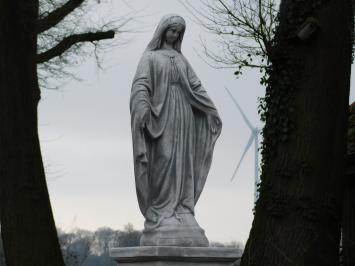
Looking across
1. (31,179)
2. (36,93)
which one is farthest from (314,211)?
(36,93)

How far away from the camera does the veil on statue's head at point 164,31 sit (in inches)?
469

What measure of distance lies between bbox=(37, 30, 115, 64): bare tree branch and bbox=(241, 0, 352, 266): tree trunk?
7322 mm

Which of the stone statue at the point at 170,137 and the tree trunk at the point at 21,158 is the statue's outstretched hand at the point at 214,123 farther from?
the tree trunk at the point at 21,158

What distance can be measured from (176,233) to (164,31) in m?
2.12

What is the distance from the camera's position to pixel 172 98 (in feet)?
39.2

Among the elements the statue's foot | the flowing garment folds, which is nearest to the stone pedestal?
the statue's foot

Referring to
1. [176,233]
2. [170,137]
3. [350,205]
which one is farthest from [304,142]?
[350,205]

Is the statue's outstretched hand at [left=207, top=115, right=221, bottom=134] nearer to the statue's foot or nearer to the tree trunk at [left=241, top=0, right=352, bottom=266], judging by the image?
the statue's foot

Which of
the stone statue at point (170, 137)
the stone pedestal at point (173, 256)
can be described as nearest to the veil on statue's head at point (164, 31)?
the stone statue at point (170, 137)

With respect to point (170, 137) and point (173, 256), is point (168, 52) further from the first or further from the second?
point (173, 256)

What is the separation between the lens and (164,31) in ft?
39.5

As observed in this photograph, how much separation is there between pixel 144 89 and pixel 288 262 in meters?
2.96

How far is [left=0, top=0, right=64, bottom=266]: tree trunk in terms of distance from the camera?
11016 mm

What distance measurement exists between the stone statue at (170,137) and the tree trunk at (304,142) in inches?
70.9
